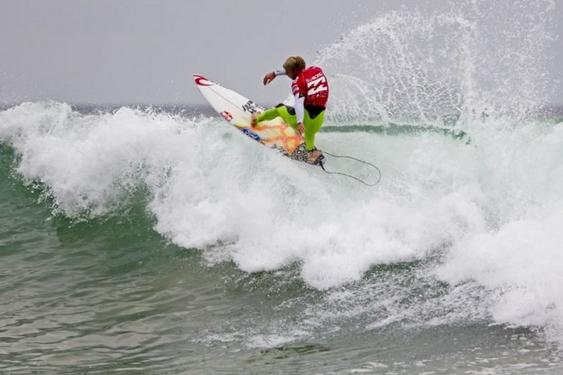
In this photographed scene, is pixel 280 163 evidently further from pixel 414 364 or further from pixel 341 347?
pixel 414 364

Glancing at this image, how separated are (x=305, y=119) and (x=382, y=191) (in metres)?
1.32

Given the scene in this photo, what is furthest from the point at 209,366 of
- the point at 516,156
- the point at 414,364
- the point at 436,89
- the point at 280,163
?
the point at 436,89

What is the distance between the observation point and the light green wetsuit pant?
833cm

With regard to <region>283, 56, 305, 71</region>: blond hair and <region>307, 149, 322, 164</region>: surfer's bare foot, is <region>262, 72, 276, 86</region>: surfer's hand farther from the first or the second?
<region>307, 149, 322, 164</region>: surfer's bare foot

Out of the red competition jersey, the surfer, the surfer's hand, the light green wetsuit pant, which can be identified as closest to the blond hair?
the surfer

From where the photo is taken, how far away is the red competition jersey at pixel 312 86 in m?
8.07

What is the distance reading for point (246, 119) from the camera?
9.30 metres

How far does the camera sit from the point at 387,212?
795 centimetres

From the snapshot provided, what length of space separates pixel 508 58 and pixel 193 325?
5.75 meters

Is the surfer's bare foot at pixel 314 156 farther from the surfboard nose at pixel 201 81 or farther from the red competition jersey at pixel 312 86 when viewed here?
the surfboard nose at pixel 201 81

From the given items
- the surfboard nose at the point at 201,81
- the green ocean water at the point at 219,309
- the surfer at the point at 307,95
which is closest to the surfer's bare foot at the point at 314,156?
the surfer at the point at 307,95

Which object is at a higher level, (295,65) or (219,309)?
(295,65)

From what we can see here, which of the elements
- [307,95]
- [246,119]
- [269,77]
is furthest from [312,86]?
[246,119]

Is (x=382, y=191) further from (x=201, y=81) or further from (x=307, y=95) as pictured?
(x=201, y=81)
